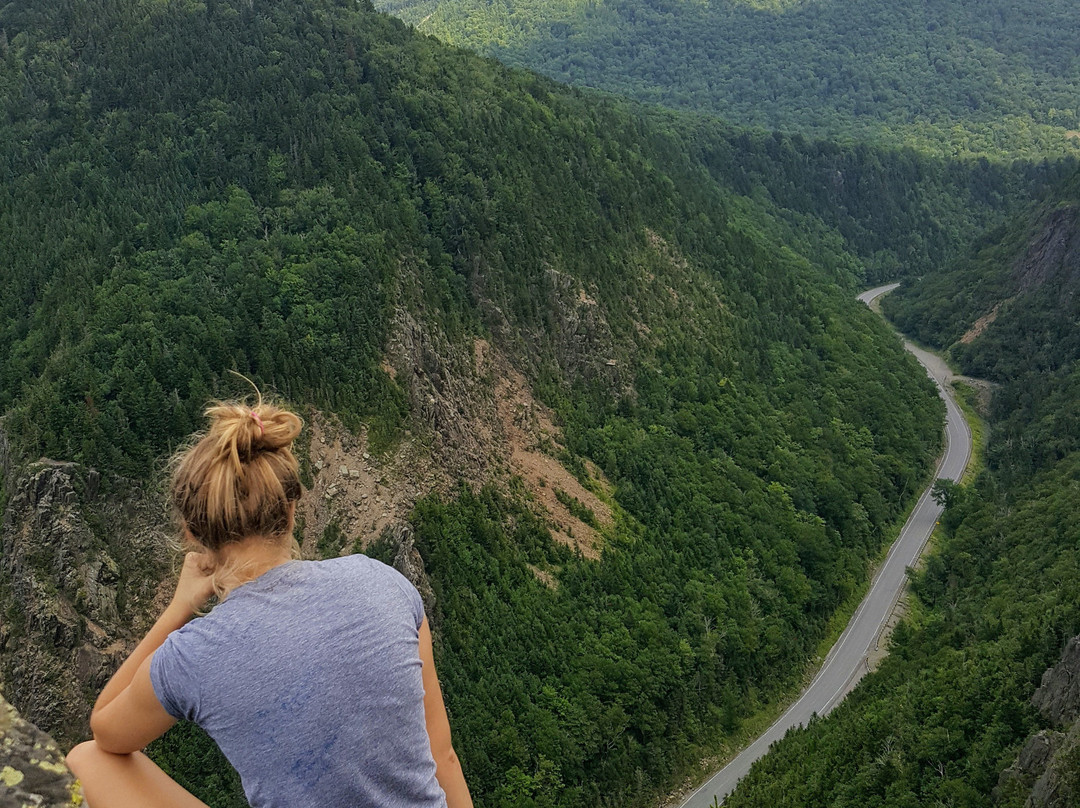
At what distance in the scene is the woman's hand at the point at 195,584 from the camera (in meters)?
5.84

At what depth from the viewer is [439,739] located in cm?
631

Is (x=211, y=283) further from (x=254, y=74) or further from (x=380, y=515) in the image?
(x=254, y=74)

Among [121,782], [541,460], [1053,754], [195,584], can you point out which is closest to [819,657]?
[541,460]

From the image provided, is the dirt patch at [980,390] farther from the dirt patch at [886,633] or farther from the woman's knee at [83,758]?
the woman's knee at [83,758]

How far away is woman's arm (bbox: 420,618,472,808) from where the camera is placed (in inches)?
246

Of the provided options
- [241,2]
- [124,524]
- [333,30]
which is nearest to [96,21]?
[241,2]

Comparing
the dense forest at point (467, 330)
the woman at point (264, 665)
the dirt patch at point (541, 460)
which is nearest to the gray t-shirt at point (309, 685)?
the woman at point (264, 665)

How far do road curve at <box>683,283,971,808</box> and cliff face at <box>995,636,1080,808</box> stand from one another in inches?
726

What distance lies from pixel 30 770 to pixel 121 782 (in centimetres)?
95

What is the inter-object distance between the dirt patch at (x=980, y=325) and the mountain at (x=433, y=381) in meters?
43.4

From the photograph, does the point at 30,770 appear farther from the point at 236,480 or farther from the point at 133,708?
the point at 236,480

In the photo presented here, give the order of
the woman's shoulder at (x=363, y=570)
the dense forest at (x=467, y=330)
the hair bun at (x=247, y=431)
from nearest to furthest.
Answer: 1. the hair bun at (x=247, y=431)
2. the woman's shoulder at (x=363, y=570)
3. the dense forest at (x=467, y=330)

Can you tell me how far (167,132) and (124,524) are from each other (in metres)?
31.5

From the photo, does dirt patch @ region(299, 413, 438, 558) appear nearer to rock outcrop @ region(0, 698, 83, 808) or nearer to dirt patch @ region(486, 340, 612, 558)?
dirt patch @ region(486, 340, 612, 558)
